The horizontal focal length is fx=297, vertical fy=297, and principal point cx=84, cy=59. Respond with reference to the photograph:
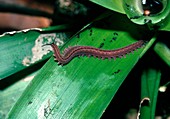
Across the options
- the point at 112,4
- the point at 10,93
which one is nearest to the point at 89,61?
the point at 112,4

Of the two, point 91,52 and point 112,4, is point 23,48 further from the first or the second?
point 112,4

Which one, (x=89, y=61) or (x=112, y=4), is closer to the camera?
(x=112, y=4)

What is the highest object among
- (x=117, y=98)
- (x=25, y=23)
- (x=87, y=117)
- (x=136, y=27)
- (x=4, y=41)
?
(x=25, y=23)

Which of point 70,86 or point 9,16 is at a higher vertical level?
point 9,16

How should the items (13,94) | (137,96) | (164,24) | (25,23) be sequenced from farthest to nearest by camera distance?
1. (25,23)
2. (137,96)
3. (13,94)
4. (164,24)

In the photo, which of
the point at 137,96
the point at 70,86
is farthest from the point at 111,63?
the point at 137,96

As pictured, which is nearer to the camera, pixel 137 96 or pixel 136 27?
pixel 136 27

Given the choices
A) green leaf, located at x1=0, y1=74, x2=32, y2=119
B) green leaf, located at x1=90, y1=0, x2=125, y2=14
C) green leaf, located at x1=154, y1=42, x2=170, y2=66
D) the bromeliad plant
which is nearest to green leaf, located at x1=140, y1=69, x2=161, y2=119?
the bromeliad plant

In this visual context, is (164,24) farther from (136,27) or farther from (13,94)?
(13,94)
